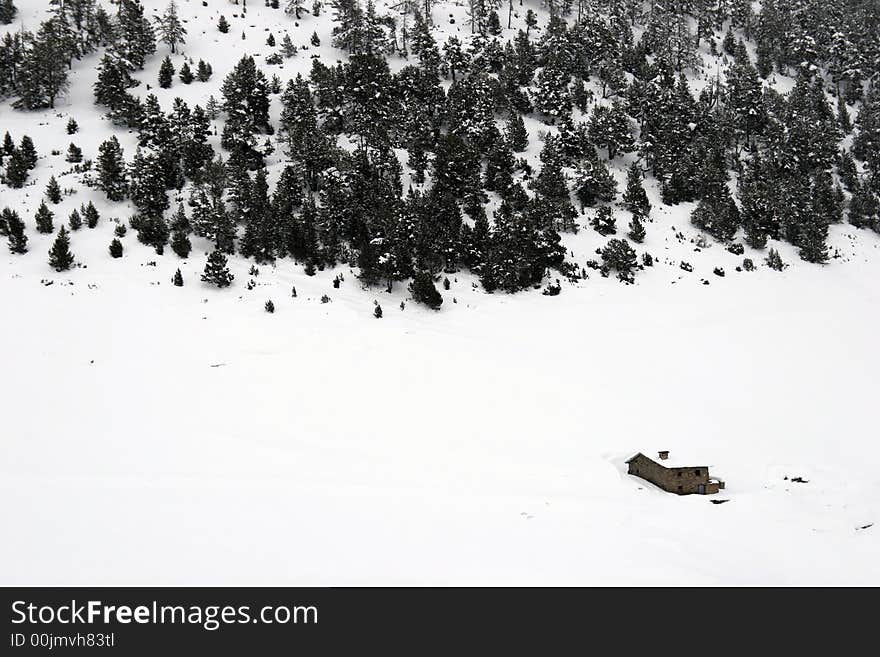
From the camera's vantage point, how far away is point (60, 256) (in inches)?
1332

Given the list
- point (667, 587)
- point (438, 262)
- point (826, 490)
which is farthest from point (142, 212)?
point (826, 490)

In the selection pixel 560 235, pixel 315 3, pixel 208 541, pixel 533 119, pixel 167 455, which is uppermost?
pixel 315 3

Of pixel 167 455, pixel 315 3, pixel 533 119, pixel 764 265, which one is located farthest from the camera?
pixel 315 3

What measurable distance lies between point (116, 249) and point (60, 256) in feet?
10.6

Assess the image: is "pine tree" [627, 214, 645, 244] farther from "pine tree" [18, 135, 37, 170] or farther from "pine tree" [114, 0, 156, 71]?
"pine tree" [114, 0, 156, 71]

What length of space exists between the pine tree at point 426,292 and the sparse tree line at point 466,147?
36.9 inches

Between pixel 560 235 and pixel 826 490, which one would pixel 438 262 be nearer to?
pixel 560 235

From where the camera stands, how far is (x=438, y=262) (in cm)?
4122

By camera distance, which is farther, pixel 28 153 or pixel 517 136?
pixel 517 136

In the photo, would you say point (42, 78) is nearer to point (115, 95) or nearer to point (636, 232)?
point (115, 95)

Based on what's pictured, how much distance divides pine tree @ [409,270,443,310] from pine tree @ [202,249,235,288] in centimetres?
1216

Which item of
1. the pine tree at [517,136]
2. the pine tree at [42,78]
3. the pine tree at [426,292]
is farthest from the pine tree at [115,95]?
the pine tree at [517,136]

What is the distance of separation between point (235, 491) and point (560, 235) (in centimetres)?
3666

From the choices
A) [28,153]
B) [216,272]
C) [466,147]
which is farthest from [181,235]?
[466,147]
